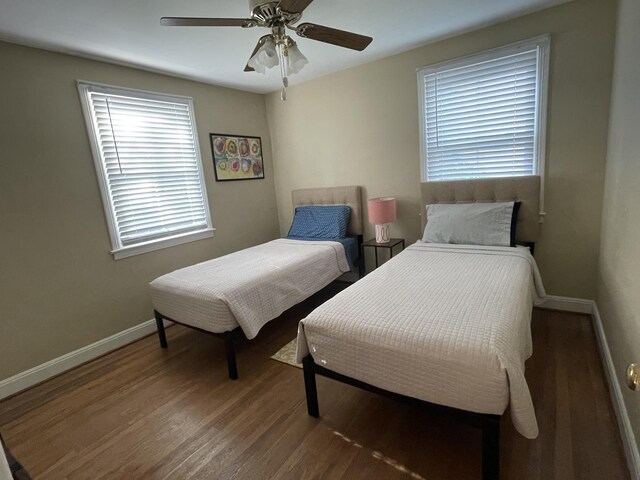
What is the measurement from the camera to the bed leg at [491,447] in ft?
4.16

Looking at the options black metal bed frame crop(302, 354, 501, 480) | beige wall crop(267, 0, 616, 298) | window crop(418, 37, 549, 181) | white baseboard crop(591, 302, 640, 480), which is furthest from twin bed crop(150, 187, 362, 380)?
white baseboard crop(591, 302, 640, 480)

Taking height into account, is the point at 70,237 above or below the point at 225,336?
above

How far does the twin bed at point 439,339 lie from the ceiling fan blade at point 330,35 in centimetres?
147

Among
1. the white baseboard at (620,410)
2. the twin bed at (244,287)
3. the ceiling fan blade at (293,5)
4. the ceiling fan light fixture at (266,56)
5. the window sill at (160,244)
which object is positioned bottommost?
the white baseboard at (620,410)

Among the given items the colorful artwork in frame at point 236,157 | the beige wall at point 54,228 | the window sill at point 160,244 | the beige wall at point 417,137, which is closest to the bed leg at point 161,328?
the beige wall at point 54,228

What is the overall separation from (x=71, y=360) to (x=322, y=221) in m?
2.55

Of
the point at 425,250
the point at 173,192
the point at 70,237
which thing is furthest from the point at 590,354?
the point at 70,237

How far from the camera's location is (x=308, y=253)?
2.98 meters

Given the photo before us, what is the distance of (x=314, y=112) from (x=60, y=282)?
295 cm

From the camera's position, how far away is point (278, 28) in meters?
1.80

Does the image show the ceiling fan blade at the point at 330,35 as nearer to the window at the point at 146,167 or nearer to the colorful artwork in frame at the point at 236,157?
the window at the point at 146,167

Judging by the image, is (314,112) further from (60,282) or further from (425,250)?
(60,282)

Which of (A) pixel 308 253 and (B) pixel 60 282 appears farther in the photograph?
(A) pixel 308 253

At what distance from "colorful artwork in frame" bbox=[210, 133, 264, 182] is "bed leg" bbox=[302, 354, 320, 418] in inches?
101
